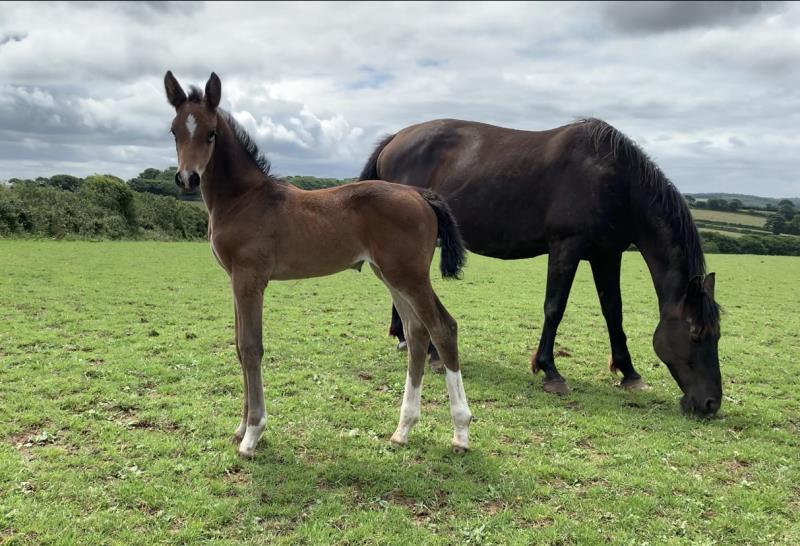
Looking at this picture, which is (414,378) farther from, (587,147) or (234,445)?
(587,147)

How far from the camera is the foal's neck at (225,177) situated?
442cm

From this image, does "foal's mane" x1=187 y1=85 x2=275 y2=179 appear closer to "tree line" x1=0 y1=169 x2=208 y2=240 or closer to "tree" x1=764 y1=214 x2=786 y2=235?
"tree line" x1=0 y1=169 x2=208 y2=240

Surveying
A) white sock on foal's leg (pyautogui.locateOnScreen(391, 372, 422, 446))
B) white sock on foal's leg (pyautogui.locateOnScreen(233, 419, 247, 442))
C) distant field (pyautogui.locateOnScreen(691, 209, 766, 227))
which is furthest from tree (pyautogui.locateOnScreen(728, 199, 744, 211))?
white sock on foal's leg (pyautogui.locateOnScreen(233, 419, 247, 442))

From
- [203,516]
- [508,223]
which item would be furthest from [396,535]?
[508,223]

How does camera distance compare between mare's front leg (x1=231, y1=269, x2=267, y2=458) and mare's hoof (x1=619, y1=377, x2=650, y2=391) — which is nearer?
mare's front leg (x1=231, y1=269, x2=267, y2=458)

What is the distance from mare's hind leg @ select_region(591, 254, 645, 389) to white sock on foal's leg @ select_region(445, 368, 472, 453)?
9.82ft

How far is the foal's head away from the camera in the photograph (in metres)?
3.98

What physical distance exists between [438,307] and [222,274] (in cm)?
1421

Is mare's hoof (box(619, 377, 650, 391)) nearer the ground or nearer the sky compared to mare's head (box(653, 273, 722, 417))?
nearer the ground

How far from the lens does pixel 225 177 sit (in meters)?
4.46

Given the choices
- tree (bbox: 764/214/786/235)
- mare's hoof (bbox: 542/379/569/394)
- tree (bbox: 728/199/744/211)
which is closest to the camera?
mare's hoof (bbox: 542/379/569/394)

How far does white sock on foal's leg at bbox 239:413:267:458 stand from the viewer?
4.23m

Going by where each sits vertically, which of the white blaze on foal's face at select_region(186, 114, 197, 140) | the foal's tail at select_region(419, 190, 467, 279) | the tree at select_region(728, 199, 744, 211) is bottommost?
the foal's tail at select_region(419, 190, 467, 279)

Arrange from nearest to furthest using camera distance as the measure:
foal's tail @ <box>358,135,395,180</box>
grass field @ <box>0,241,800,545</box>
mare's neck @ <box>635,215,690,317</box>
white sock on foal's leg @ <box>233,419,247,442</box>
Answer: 1. grass field @ <box>0,241,800,545</box>
2. white sock on foal's leg @ <box>233,419,247,442</box>
3. mare's neck @ <box>635,215,690,317</box>
4. foal's tail @ <box>358,135,395,180</box>
